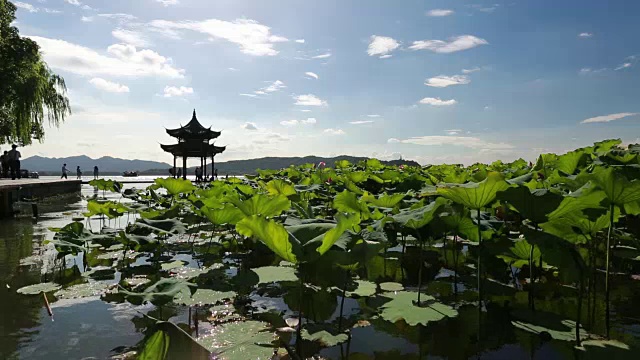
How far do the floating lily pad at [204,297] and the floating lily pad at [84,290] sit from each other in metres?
0.76

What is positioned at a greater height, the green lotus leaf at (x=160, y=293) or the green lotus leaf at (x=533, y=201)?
the green lotus leaf at (x=533, y=201)

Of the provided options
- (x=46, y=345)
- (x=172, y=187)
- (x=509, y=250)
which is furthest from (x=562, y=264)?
(x=172, y=187)

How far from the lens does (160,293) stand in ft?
4.75

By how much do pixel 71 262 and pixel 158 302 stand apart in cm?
282

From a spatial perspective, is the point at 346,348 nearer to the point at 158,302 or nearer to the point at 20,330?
the point at 158,302

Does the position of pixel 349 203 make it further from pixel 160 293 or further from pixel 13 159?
pixel 13 159

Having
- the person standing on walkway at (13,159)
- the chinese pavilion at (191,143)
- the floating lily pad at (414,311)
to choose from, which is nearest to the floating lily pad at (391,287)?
the floating lily pad at (414,311)

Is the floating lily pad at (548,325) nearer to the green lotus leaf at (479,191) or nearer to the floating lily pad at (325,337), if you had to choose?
the green lotus leaf at (479,191)

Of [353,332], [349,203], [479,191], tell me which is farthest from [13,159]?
[479,191]

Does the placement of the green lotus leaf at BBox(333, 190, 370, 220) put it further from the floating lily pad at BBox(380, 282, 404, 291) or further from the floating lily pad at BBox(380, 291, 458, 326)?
the floating lily pad at BBox(380, 291, 458, 326)

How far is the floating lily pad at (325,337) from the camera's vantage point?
5.24 ft

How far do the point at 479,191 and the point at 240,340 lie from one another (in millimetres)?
1173

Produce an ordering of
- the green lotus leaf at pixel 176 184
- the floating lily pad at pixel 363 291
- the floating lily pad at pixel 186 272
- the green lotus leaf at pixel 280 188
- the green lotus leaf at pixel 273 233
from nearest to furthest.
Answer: the green lotus leaf at pixel 273 233
the floating lily pad at pixel 363 291
the floating lily pad at pixel 186 272
the green lotus leaf at pixel 280 188
the green lotus leaf at pixel 176 184

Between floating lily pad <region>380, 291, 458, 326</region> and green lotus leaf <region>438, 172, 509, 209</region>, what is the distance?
0.48 meters
